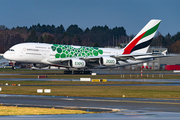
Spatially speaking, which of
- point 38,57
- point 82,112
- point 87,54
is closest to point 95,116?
point 82,112

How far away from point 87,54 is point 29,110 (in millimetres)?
54585

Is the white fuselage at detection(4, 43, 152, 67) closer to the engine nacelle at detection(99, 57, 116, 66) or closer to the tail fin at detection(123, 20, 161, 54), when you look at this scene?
the engine nacelle at detection(99, 57, 116, 66)

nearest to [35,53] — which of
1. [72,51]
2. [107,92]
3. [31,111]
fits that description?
[72,51]

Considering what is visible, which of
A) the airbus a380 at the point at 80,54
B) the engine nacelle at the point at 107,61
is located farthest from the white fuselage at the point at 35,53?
the engine nacelle at the point at 107,61

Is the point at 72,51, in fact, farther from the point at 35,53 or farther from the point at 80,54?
the point at 35,53

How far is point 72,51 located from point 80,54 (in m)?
2.06

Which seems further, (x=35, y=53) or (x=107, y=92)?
(x=35, y=53)

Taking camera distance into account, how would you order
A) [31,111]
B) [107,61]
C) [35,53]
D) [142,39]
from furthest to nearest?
[142,39], [107,61], [35,53], [31,111]

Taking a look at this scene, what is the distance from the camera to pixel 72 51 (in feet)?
241

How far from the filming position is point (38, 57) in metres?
68.2

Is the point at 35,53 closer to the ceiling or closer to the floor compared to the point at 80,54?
closer to the ceiling

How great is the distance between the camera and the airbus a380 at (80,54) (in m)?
68.1

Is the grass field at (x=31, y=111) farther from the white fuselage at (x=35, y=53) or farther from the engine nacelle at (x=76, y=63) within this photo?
the engine nacelle at (x=76, y=63)

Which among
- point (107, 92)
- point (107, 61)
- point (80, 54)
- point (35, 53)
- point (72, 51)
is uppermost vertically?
point (72, 51)
